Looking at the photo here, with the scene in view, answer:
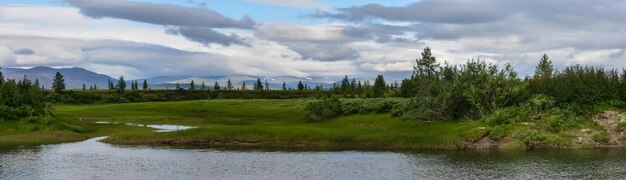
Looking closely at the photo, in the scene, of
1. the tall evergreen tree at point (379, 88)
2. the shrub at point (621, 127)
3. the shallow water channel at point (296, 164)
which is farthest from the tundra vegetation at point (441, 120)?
the tall evergreen tree at point (379, 88)

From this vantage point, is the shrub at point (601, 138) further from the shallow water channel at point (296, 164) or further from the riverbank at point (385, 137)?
the shallow water channel at point (296, 164)

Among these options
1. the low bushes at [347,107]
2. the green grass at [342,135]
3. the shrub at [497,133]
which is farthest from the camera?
the low bushes at [347,107]

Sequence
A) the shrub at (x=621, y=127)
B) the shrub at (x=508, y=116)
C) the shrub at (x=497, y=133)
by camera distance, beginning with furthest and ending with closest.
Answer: the shrub at (x=508, y=116) → the shrub at (x=621, y=127) → the shrub at (x=497, y=133)

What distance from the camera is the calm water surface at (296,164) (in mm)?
61572

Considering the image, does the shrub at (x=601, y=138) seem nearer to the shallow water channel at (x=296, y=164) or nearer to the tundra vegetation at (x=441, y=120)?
the tundra vegetation at (x=441, y=120)

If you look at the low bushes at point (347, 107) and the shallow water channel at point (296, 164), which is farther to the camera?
the low bushes at point (347, 107)

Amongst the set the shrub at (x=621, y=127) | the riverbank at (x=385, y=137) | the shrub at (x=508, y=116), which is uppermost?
the shrub at (x=508, y=116)

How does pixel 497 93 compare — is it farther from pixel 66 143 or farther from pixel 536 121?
pixel 66 143

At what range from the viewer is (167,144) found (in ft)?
310

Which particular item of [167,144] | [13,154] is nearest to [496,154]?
[167,144]

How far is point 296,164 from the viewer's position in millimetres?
70125

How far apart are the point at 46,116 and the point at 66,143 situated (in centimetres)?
1808

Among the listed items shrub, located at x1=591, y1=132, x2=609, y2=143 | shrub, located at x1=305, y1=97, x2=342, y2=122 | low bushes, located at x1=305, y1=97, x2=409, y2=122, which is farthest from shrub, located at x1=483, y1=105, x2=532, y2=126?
shrub, located at x1=305, y1=97, x2=342, y2=122

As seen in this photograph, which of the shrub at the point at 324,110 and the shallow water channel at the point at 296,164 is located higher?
the shrub at the point at 324,110
